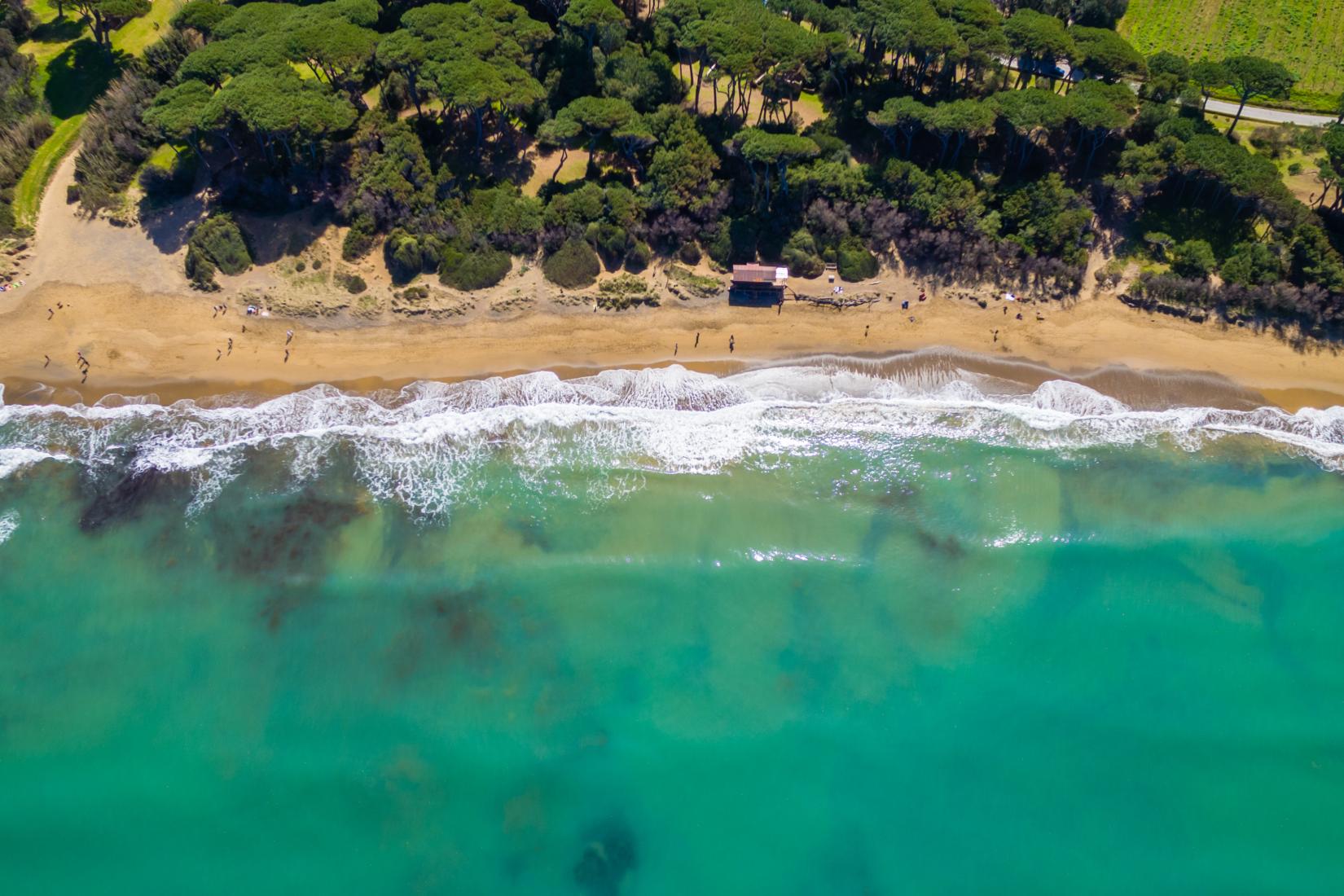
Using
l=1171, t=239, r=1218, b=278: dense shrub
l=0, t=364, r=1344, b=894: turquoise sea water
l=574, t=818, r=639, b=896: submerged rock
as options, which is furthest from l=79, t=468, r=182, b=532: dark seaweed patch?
l=1171, t=239, r=1218, b=278: dense shrub

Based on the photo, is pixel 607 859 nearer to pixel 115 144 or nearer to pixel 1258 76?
pixel 115 144

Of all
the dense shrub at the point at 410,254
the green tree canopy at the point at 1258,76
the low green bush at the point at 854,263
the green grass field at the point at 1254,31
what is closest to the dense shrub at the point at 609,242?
the dense shrub at the point at 410,254

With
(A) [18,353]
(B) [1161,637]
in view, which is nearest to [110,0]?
(A) [18,353]

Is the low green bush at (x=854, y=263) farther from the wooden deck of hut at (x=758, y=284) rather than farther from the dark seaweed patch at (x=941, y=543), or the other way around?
the dark seaweed patch at (x=941, y=543)

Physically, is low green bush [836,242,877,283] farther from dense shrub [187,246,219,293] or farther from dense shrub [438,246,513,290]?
dense shrub [187,246,219,293]

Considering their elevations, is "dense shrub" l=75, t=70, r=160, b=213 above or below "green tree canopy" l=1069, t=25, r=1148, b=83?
below

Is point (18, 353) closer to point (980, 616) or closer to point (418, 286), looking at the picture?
point (418, 286)
